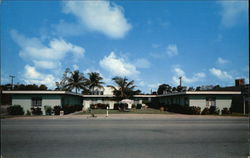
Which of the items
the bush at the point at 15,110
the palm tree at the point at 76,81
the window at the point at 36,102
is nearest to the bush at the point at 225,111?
the window at the point at 36,102

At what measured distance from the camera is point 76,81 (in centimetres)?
5134

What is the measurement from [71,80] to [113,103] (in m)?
13.9

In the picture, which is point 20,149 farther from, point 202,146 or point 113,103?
point 113,103

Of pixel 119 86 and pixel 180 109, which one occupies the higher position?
pixel 119 86

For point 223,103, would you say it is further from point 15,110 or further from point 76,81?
point 76,81

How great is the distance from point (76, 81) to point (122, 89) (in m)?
19.1

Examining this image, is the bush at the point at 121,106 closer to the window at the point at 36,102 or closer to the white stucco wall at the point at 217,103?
the white stucco wall at the point at 217,103

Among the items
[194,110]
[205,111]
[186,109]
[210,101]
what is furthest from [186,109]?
[210,101]

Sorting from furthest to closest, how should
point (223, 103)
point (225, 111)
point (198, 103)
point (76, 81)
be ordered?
point (76, 81)
point (223, 103)
point (198, 103)
point (225, 111)

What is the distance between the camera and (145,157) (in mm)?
6172

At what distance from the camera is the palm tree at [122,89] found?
36.3 m

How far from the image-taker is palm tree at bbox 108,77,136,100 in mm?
36344

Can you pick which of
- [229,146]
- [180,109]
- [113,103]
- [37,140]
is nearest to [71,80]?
[113,103]

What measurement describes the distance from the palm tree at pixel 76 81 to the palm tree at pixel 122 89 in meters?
16.4
